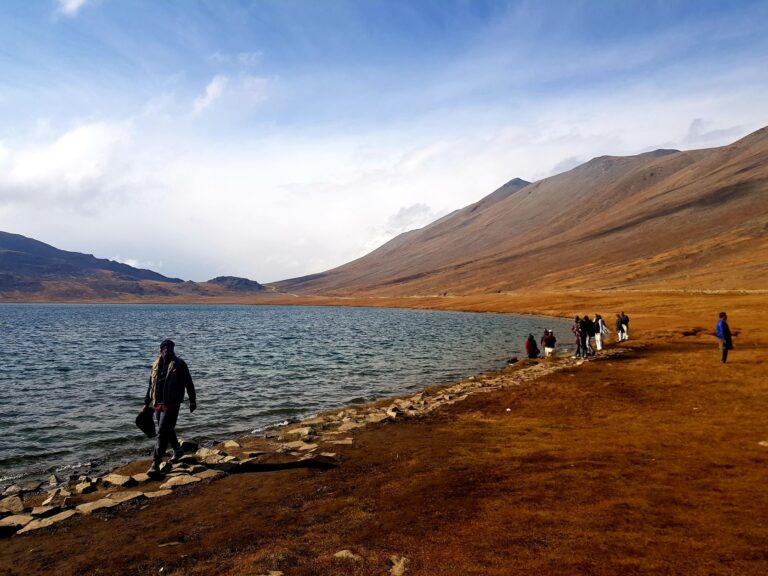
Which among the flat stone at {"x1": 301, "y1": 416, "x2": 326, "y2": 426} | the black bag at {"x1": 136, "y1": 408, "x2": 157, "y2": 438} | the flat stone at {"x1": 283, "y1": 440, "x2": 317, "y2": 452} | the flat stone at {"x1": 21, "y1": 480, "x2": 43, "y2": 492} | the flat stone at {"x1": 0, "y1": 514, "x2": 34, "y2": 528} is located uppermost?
the black bag at {"x1": 136, "y1": 408, "x2": 157, "y2": 438}

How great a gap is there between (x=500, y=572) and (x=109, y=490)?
1023 cm

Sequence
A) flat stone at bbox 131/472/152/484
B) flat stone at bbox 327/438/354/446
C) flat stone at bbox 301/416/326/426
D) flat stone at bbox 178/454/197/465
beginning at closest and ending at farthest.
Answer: flat stone at bbox 131/472/152/484
flat stone at bbox 178/454/197/465
flat stone at bbox 327/438/354/446
flat stone at bbox 301/416/326/426

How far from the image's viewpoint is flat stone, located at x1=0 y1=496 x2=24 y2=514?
11195 mm

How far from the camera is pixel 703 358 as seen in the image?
2988 centimetres

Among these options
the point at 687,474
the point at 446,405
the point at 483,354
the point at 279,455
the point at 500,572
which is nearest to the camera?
the point at 500,572

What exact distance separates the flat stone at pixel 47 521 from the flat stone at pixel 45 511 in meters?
0.26

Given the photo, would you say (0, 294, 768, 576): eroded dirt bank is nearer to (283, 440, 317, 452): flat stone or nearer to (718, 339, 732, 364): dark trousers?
(283, 440, 317, 452): flat stone

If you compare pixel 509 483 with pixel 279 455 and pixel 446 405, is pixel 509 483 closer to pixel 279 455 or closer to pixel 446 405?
pixel 279 455

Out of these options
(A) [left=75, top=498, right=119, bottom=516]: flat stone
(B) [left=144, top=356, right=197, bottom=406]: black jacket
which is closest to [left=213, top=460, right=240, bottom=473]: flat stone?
(B) [left=144, top=356, right=197, bottom=406]: black jacket

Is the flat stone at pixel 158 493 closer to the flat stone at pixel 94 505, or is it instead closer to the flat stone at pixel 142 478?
the flat stone at pixel 94 505

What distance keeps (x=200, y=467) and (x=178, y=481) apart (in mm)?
1040

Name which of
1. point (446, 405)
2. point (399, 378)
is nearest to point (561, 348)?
point (399, 378)

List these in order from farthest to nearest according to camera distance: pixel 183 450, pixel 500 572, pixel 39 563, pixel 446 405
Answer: pixel 446 405
pixel 183 450
pixel 39 563
pixel 500 572

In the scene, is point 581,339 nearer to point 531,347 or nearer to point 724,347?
point 531,347
